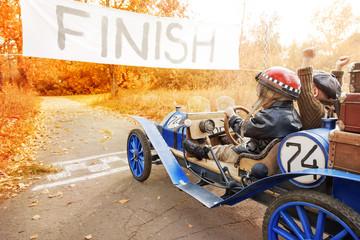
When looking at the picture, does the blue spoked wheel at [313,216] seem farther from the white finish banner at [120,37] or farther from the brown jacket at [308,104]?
the white finish banner at [120,37]

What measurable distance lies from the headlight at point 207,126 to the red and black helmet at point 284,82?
1.16 m

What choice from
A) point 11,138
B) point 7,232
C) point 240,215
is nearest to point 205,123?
point 240,215

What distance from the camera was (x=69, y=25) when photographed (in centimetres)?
497

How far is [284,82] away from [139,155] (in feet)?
8.25

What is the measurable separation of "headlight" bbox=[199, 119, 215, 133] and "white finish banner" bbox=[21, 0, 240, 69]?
3113 millimetres

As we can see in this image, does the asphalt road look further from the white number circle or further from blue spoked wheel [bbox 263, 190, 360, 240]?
the white number circle

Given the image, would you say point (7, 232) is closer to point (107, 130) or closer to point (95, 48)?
point (95, 48)

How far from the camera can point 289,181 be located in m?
2.12

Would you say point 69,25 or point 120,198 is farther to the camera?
point 69,25

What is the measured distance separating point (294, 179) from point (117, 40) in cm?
485

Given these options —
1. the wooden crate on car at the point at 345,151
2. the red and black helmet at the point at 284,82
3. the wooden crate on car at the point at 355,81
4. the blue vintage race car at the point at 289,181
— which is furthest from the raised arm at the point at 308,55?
the wooden crate on car at the point at 345,151

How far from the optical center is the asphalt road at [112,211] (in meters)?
2.68

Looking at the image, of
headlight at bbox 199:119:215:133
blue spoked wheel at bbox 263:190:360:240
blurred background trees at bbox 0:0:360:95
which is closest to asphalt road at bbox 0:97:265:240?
blue spoked wheel at bbox 263:190:360:240

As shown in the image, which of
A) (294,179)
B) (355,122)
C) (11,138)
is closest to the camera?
(355,122)
